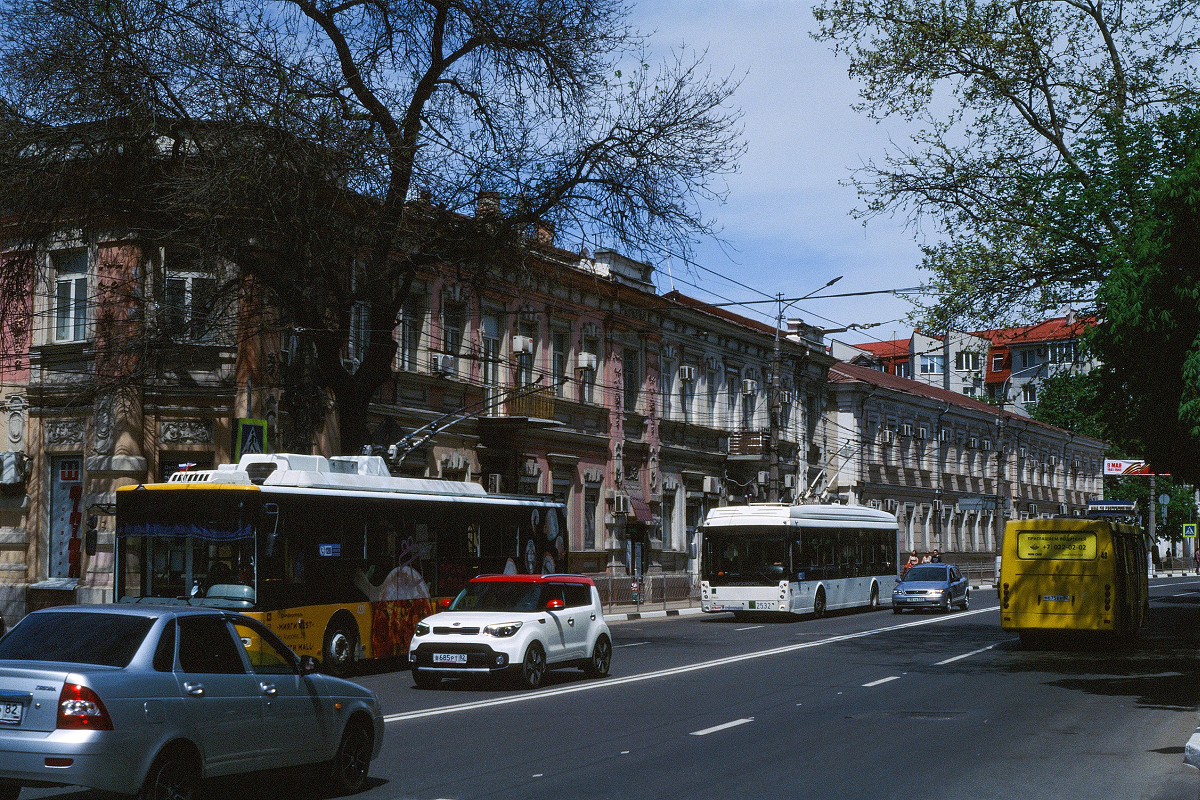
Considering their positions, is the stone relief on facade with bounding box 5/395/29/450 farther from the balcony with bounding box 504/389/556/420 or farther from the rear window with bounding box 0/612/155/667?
the rear window with bounding box 0/612/155/667

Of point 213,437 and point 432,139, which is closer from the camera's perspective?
point 432,139

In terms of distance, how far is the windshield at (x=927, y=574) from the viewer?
4066 cm

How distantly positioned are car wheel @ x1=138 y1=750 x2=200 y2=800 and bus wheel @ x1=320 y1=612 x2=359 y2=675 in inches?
443

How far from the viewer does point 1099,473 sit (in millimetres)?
104500

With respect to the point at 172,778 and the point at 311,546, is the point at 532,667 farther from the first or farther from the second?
the point at 172,778

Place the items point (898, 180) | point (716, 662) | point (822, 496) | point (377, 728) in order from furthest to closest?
point (822, 496) < point (898, 180) < point (716, 662) < point (377, 728)

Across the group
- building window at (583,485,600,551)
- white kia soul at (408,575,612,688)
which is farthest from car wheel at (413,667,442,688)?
building window at (583,485,600,551)

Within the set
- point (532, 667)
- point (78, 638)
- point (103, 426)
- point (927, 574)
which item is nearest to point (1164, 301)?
point (532, 667)

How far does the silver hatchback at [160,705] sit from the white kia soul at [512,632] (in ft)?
24.4

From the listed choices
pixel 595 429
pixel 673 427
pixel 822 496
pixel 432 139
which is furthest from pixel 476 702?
pixel 822 496

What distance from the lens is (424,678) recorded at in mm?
18391

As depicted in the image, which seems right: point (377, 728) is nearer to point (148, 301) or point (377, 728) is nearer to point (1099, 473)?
point (148, 301)

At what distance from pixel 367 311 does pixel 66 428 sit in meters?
7.38

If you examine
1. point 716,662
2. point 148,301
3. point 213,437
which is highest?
point 148,301
